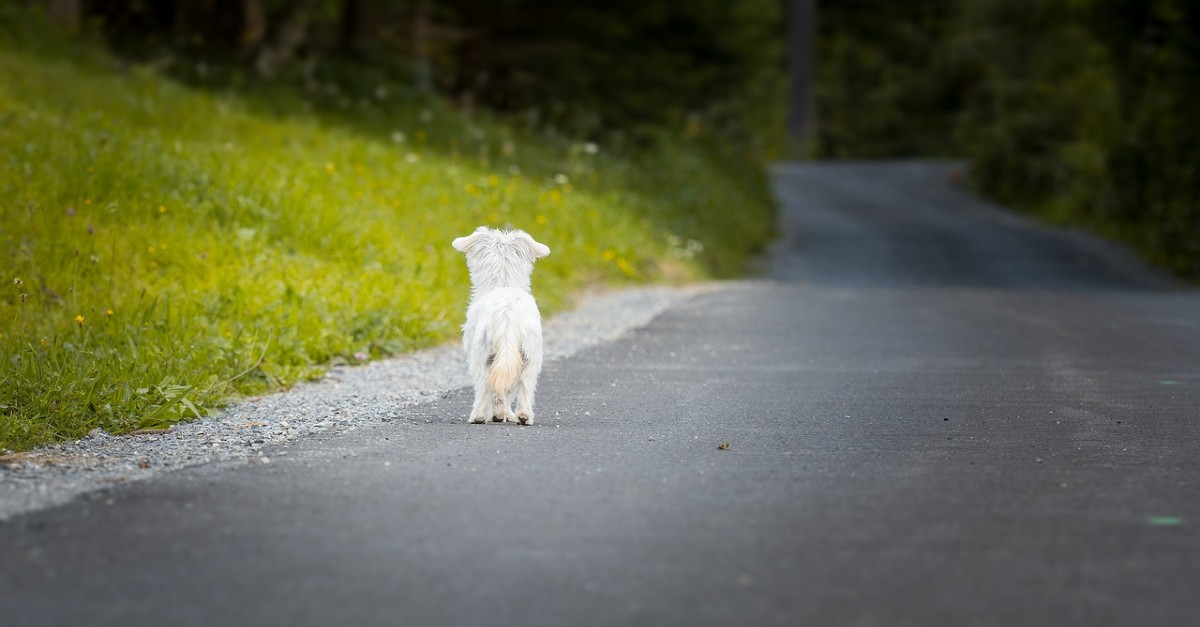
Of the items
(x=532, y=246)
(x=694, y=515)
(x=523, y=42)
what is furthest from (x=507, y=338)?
(x=523, y=42)

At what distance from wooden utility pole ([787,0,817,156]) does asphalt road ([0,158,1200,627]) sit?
167ft

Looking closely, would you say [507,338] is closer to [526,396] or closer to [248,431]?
[526,396]

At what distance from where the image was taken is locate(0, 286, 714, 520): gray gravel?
7410mm

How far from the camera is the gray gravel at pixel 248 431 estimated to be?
24.3ft

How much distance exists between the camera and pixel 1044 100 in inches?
1816

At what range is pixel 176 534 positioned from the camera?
20.5ft

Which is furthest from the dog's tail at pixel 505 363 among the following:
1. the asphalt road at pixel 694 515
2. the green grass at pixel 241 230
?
the green grass at pixel 241 230

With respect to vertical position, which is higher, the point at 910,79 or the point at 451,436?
the point at 910,79

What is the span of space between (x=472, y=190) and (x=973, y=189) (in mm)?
29935

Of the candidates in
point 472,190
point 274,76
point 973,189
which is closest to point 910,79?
point 973,189

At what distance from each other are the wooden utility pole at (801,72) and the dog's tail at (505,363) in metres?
54.8

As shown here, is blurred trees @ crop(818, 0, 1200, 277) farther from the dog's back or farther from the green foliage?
the dog's back

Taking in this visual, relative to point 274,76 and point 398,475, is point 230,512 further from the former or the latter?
point 274,76

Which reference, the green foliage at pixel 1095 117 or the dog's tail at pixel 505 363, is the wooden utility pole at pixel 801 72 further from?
the dog's tail at pixel 505 363
